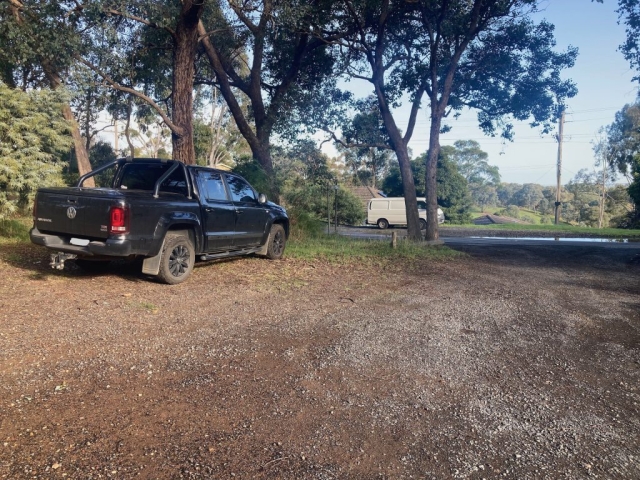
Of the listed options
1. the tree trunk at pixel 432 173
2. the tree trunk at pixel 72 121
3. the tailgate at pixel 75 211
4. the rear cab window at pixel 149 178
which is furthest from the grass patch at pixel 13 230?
the tree trunk at pixel 432 173

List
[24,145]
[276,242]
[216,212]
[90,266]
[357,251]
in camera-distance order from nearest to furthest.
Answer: [90,266] < [216,212] < [24,145] < [276,242] < [357,251]

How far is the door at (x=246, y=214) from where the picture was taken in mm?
8584

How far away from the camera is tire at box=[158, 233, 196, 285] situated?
22.4ft

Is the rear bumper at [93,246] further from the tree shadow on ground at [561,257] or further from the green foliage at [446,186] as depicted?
the green foliage at [446,186]

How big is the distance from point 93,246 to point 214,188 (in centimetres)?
246

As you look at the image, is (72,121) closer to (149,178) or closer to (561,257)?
(149,178)

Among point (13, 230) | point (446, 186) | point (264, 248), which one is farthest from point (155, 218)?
point (446, 186)

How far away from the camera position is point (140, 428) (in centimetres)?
A: 303

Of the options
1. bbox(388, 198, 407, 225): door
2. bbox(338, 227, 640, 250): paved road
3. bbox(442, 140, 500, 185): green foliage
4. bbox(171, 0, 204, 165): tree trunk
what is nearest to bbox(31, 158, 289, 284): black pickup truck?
bbox(171, 0, 204, 165): tree trunk

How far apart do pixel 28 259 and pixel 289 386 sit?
6.50 metres

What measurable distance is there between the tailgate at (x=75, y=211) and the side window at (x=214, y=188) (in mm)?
1712

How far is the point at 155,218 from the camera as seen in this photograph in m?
6.56

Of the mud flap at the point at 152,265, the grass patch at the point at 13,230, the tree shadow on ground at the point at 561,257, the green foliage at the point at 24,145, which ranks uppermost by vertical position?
the green foliage at the point at 24,145

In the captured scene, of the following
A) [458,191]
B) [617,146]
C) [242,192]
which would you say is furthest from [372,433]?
[617,146]
